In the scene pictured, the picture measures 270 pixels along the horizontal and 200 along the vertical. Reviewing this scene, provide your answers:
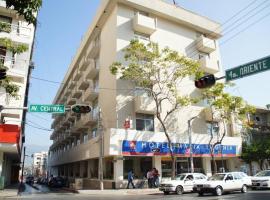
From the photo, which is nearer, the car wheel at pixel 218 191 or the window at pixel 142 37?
the car wheel at pixel 218 191

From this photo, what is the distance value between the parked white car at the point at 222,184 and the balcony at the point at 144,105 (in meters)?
10.6

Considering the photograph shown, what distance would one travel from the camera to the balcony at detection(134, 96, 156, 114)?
28188 mm

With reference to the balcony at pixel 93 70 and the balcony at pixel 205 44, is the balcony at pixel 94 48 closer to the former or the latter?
the balcony at pixel 93 70

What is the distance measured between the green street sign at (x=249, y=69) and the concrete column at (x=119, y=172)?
51.7 feet

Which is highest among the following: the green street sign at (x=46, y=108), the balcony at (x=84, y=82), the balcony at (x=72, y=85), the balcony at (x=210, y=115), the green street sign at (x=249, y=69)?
the balcony at (x=72, y=85)

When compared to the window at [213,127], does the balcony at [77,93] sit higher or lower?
higher

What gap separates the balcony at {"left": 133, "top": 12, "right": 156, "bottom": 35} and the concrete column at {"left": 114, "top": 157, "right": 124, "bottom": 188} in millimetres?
14858

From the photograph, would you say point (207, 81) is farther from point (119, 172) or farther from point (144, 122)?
point (144, 122)

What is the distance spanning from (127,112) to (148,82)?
13.3 ft

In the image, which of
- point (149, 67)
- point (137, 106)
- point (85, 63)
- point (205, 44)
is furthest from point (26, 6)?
point (85, 63)

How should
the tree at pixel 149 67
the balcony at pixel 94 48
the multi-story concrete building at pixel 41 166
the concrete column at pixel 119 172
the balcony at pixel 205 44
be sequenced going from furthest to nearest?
the multi-story concrete building at pixel 41 166, the balcony at pixel 94 48, the balcony at pixel 205 44, the tree at pixel 149 67, the concrete column at pixel 119 172

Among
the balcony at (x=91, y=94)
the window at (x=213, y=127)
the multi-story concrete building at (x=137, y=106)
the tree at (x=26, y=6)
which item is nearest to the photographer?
the tree at (x=26, y=6)

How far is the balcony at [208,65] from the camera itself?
116 ft

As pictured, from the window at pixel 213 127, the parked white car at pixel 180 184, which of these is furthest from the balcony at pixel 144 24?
the parked white car at pixel 180 184
